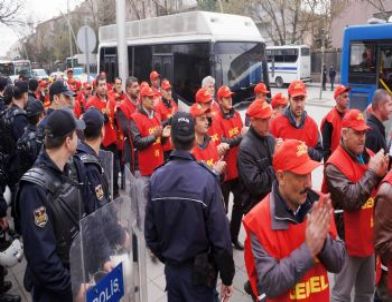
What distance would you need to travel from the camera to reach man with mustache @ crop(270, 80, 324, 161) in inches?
207

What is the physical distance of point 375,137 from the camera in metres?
4.56

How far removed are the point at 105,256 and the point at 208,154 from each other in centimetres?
249

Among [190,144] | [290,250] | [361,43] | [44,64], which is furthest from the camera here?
[44,64]

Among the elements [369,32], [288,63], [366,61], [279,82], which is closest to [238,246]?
[366,61]

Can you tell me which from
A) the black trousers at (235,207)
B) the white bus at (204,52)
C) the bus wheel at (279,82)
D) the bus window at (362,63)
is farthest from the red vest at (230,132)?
the bus wheel at (279,82)

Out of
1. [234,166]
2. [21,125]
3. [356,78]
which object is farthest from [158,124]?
[356,78]

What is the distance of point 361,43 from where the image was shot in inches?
497

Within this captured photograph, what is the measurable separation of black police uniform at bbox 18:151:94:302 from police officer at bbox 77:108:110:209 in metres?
0.34

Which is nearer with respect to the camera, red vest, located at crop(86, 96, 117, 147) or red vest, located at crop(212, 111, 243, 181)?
red vest, located at crop(212, 111, 243, 181)

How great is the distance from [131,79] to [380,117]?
420cm

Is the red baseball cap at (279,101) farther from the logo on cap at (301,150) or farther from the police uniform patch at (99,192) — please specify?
the logo on cap at (301,150)

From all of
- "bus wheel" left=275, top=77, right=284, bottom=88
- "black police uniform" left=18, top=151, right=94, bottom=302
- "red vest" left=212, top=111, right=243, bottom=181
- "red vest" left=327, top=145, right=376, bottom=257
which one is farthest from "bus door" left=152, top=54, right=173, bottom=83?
"bus wheel" left=275, top=77, right=284, bottom=88

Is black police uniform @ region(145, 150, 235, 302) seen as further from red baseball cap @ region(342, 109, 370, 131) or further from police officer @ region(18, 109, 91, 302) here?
red baseball cap @ region(342, 109, 370, 131)

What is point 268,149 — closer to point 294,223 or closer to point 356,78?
point 294,223
